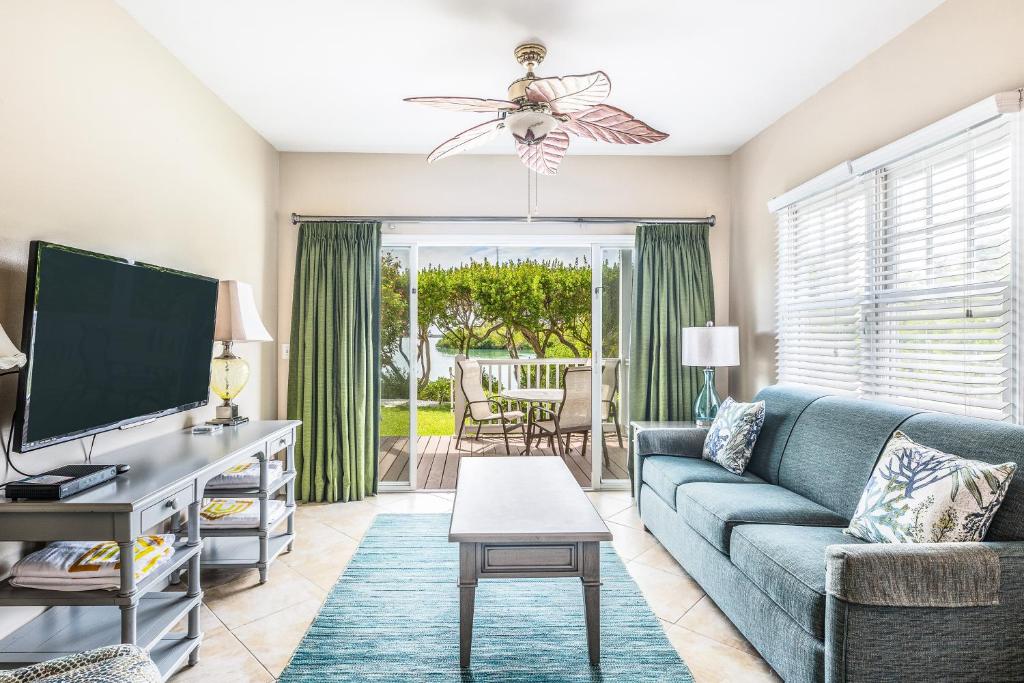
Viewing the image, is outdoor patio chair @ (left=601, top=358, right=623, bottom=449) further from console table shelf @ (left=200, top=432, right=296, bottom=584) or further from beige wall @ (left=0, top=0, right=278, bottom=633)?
beige wall @ (left=0, top=0, right=278, bottom=633)

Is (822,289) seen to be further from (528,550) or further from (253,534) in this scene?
(253,534)

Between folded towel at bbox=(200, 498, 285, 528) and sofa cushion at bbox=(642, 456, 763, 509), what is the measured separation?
2.19m

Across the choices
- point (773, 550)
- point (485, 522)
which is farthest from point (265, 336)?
point (773, 550)

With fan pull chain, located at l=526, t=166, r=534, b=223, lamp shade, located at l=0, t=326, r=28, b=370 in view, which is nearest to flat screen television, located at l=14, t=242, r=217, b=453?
lamp shade, located at l=0, t=326, r=28, b=370

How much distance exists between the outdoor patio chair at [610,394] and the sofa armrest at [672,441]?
0.93 metres

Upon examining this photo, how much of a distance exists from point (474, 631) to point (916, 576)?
5.39 ft

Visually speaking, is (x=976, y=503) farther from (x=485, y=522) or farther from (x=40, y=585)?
(x=40, y=585)

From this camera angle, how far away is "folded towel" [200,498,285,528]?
9.18ft

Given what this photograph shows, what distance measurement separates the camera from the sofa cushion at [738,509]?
7.79 feet

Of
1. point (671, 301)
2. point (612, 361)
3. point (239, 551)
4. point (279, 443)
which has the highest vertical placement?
point (671, 301)

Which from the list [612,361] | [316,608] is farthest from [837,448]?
[316,608]

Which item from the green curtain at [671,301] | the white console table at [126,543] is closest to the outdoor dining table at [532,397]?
the green curtain at [671,301]

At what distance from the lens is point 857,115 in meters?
2.99

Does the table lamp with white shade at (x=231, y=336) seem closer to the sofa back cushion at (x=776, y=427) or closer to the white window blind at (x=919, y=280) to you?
the sofa back cushion at (x=776, y=427)
